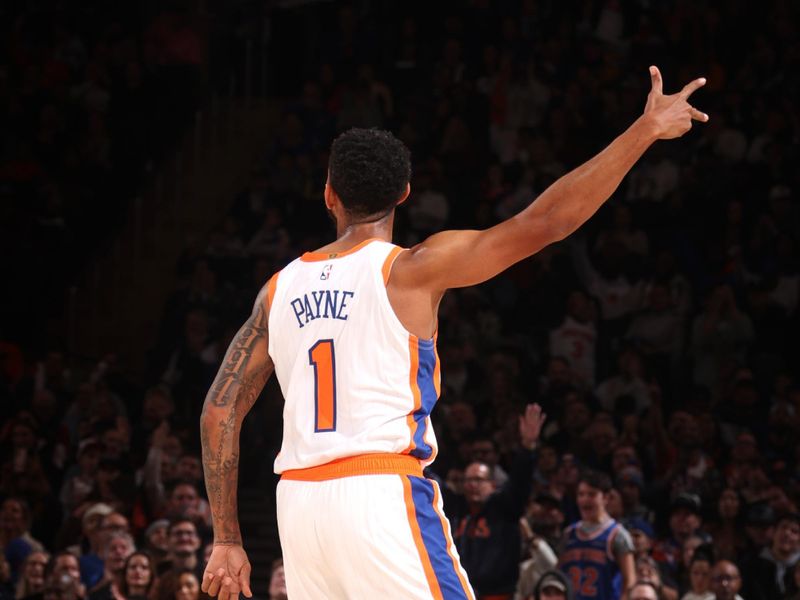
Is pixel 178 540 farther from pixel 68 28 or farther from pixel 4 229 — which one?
pixel 68 28

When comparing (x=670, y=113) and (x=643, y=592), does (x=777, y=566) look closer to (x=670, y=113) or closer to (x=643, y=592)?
(x=643, y=592)

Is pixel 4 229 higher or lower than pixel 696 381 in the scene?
higher

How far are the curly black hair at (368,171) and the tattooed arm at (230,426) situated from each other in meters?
0.42

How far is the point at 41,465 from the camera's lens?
1145 centimetres

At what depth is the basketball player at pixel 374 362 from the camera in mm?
3795

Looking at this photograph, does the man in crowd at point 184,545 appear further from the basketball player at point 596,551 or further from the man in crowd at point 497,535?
the basketball player at point 596,551

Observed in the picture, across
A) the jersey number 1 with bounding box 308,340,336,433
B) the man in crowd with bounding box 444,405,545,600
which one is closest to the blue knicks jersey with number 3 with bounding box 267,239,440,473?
the jersey number 1 with bounding box 308,340,336,433

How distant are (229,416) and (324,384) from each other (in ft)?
1.42

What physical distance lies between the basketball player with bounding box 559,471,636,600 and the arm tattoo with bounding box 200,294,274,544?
5224 millimetres

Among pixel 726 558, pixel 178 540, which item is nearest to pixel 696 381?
pixel 726 558

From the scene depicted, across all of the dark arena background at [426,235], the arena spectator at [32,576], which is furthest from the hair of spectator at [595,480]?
the arena spectator at [32,576]

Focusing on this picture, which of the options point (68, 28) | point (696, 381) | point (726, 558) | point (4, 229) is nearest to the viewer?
point (726, 558)

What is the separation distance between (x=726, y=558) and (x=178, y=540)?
3.58 metres

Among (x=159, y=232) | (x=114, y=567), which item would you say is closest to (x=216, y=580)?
(x=114, y=567)
